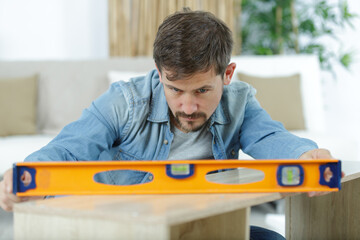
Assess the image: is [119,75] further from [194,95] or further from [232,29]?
[194,95]

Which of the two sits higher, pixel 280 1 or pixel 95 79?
pixel 280 1

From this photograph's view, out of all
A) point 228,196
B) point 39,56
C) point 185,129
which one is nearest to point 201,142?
point 185,129

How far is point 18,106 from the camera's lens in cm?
288

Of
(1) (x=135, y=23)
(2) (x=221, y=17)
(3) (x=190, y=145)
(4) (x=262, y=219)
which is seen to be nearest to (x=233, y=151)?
(3) (x=190, y=145)

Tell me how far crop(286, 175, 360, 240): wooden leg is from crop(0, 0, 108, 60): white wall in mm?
2692

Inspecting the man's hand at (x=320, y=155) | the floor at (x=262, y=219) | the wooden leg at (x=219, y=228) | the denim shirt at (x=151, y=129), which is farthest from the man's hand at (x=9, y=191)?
the floor at (x=262, y=219)

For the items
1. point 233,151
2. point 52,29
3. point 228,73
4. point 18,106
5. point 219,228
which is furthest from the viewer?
point 52,29

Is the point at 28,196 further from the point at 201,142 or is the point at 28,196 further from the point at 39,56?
the point at 39,56

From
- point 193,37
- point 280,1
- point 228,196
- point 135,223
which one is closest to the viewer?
point 135,223

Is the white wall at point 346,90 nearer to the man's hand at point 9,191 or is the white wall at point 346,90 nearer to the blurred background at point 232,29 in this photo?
the blurred background at point 232,29

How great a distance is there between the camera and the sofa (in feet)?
9.39

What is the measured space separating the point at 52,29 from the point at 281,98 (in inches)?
72.9

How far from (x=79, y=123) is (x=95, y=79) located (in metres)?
1.85

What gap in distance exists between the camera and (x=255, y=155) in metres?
1.41
